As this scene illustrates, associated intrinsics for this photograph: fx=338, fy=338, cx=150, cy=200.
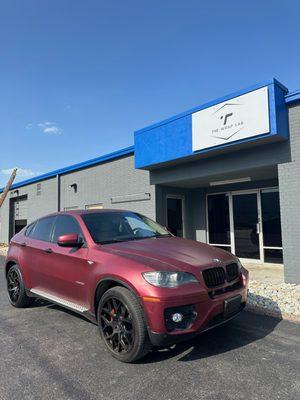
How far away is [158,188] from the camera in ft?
38.1

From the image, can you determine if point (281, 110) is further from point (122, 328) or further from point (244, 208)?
point (122, 328)

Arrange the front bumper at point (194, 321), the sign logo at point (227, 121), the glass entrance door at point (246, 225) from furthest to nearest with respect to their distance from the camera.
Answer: the glass entrance door at point (246, 225), the sign logo at point (227, 121), the front bumper at point (194, 321)

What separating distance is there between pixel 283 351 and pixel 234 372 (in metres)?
0.92

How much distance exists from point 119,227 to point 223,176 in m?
5.65

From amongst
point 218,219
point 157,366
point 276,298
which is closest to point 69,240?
point 157,366

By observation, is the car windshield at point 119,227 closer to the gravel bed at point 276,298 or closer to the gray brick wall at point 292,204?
the gravel bed at point 276,298

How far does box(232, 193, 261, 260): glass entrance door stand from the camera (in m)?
10.9

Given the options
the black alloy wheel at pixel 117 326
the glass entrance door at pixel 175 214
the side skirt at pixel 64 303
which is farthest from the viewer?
the glass entrance door at pixel 175 214

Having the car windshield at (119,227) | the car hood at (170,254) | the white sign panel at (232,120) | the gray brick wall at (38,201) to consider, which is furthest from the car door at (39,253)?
the gray brick wall at (38,201)

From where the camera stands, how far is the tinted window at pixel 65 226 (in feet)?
16.2

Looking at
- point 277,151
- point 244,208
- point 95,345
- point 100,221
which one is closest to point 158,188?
point 244,208

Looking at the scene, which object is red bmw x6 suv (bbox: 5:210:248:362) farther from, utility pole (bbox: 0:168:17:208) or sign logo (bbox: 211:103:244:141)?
utility pole (bbox: 0:168:17:208)

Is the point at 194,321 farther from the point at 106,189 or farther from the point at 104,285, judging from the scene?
the point at 106,189

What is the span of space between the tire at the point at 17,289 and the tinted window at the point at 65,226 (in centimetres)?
121
